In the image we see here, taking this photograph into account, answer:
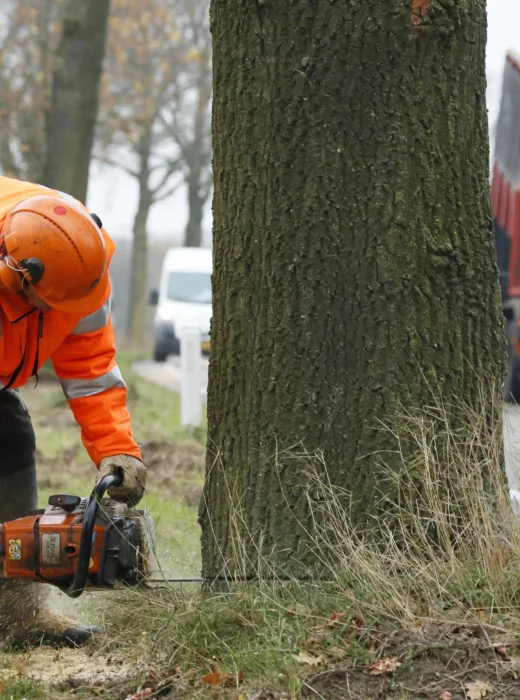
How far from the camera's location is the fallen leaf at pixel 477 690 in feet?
8.66

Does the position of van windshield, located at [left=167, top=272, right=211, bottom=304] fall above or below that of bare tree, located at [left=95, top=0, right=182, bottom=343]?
below

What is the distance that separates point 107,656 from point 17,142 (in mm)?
24243

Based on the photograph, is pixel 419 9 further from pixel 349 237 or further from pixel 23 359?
pixel 23 359

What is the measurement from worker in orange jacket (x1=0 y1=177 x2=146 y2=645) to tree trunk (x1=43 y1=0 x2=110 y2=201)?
918 centimetres

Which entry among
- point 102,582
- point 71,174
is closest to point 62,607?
point 102,582

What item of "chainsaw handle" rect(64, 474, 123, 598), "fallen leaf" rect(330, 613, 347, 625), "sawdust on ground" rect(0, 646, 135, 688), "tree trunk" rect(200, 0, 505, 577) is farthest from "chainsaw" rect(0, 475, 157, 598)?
"fallen leaf" rect(330, 613, 347, 625)

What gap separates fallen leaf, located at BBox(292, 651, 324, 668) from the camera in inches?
111

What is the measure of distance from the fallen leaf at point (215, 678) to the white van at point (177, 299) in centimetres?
1668

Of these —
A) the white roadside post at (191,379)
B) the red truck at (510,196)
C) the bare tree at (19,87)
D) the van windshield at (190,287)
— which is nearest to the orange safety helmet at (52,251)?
the white roadside post at (191,379)

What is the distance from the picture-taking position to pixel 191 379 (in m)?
9.77

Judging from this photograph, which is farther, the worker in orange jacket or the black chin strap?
the black chin strap

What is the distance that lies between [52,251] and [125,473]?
867mm

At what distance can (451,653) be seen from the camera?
2744 millimetres

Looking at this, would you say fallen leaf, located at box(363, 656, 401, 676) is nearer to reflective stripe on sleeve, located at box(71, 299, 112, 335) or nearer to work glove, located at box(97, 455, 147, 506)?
work glove, located at box(97, 455, 147, 506)
